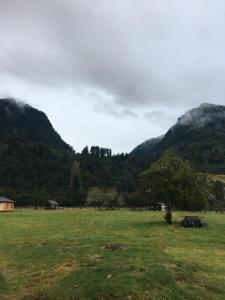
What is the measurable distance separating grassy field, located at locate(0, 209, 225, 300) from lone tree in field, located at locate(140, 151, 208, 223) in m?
10.2

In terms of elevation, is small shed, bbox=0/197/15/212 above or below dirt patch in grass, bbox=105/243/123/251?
above

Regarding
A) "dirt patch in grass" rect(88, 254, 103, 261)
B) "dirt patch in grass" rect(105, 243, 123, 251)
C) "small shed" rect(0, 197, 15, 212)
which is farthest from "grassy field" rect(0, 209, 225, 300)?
"small shed" rect(0, 197, 15, 212)

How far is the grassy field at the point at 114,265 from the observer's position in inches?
1097

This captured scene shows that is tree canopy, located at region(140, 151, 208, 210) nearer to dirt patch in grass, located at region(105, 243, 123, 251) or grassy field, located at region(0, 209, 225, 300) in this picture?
grassy field, located at region(0, 209, 225, 300)

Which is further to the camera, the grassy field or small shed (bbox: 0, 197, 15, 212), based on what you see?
small shed (bbox: 0, 197, 15, 212)

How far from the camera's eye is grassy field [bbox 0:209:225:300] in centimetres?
2786

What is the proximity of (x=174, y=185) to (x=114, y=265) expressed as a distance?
3909cm

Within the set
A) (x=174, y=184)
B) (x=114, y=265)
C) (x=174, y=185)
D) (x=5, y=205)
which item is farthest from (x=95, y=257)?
(x=5, y=205)

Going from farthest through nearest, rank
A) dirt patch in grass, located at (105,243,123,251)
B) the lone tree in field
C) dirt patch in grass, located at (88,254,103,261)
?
the lone tree in field → dirt patch in grass, located at (105,243,123,251) → dirt patch in grass, located at (88,254,103,261)

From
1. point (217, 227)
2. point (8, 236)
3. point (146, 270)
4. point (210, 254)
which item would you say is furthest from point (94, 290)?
point (217, 227)

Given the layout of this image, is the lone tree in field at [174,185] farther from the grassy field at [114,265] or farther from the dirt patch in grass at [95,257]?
the dirt patch in grass at [95,257]

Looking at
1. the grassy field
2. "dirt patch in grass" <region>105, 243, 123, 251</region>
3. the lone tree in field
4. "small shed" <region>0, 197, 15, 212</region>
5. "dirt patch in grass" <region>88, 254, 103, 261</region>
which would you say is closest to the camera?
the grassy field

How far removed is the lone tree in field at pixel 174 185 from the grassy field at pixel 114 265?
10.2 metres

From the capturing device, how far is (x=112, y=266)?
1316 inches
